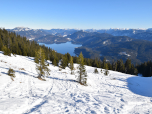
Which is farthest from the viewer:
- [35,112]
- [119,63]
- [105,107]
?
[119,63]

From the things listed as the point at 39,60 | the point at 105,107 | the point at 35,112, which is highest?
the point at 39,60

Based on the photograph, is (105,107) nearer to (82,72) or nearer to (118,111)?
(118,111)

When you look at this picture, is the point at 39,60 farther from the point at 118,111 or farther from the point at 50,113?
the point at 118,111

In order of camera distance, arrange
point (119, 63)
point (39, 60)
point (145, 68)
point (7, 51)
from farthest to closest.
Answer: point (119, 63)
point (145, 68)
point (7, 51)
point (39, 60)

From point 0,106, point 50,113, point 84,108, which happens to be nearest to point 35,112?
point 50,113

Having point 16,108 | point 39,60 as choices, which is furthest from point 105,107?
point 39,60

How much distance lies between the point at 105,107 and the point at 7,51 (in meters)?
46.8

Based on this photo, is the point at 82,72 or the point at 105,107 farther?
the point at 82,72

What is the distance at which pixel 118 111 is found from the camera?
9445 millimetres

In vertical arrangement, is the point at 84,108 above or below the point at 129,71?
above

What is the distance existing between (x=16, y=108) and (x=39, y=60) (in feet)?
40.2

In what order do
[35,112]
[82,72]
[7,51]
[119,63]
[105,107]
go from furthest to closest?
[119,63], [7,51], [82,72], [105,107], [35,112]

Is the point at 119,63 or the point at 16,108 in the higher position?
the point at 16,108

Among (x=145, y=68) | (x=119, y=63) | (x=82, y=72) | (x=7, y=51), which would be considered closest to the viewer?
(x=82, y=72)
